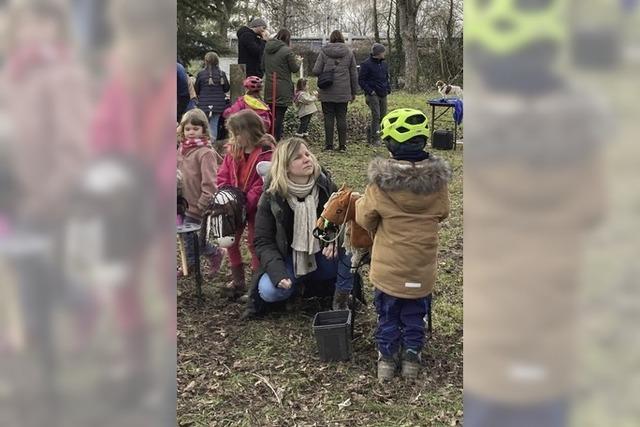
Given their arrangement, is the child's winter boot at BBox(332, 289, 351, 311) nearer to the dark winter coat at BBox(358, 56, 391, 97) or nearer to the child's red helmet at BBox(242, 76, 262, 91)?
the child's red helmet at BBox(242, 76, 262, 91)

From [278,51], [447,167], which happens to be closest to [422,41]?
[278,51]

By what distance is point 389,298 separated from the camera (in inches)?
146

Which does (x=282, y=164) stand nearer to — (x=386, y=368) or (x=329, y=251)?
(x=329, y=251)

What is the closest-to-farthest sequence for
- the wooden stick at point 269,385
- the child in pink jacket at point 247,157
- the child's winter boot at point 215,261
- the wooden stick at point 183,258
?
the wooden stick at point 269,385, the child in pink jacket at point 247,157, the wooden stick at point 183,258, the child's winter boot at point 215,261

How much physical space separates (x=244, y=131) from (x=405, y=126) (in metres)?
1.70

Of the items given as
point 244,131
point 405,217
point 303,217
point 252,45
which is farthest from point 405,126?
point 252,45

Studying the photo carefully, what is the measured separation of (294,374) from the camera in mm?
3945

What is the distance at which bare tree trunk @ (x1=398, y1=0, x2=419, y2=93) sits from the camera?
23.6 m

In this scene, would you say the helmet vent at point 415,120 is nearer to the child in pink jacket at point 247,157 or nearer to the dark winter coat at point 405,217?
the dark winter coat at point 405,217

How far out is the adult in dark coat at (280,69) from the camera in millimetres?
9891

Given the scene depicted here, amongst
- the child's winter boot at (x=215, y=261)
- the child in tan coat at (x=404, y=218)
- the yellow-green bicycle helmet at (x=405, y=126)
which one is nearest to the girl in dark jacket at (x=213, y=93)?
the child's winter boot at (x=215, y=261)
